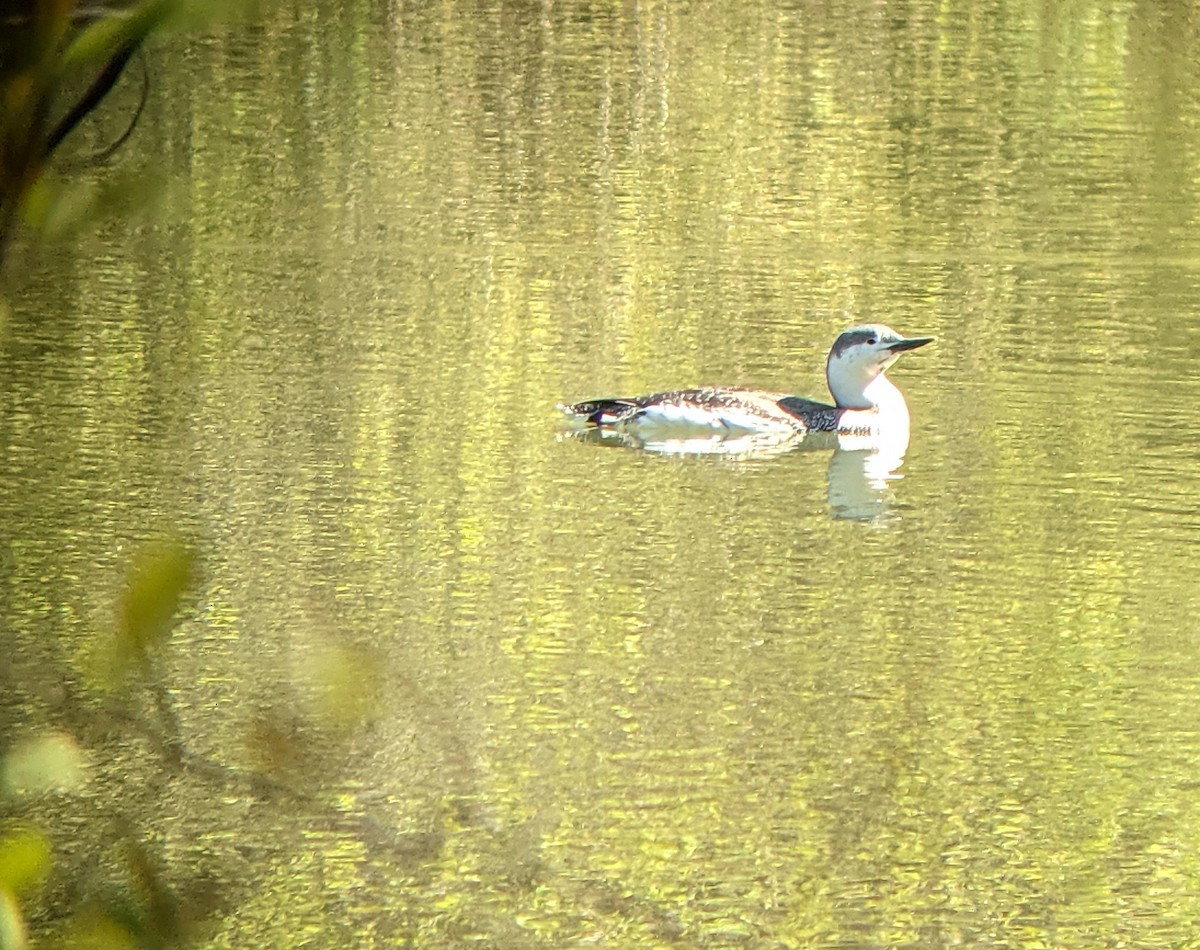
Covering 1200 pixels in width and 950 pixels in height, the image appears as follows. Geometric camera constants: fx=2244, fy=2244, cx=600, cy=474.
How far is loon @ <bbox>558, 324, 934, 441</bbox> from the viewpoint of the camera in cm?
923

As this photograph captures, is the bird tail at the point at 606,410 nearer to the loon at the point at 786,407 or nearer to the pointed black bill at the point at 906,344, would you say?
the loon at the point at 786,407

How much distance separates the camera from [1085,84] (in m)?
20.0

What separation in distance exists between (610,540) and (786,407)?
1.86m

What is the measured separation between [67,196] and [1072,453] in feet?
26.5

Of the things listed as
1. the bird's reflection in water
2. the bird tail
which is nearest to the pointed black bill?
the bird's reflection in water

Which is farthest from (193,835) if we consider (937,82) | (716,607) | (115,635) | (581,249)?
(937,82)

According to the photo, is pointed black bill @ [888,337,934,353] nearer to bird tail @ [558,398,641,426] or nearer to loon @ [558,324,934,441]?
loon @ [558,324,934,441]

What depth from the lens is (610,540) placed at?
7.92m

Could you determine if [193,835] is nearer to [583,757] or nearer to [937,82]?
[583,757]

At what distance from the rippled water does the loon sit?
0.53 feet

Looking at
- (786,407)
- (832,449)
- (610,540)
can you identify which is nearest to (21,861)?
(610,540)

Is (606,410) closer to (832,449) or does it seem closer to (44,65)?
(832,449)

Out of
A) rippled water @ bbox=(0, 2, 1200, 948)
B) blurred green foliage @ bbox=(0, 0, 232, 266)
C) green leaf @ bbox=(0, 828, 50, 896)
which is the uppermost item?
blurred green foliage @ bbox=(0, 0, 232, 266)

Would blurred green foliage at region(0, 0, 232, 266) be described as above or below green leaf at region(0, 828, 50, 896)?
above
